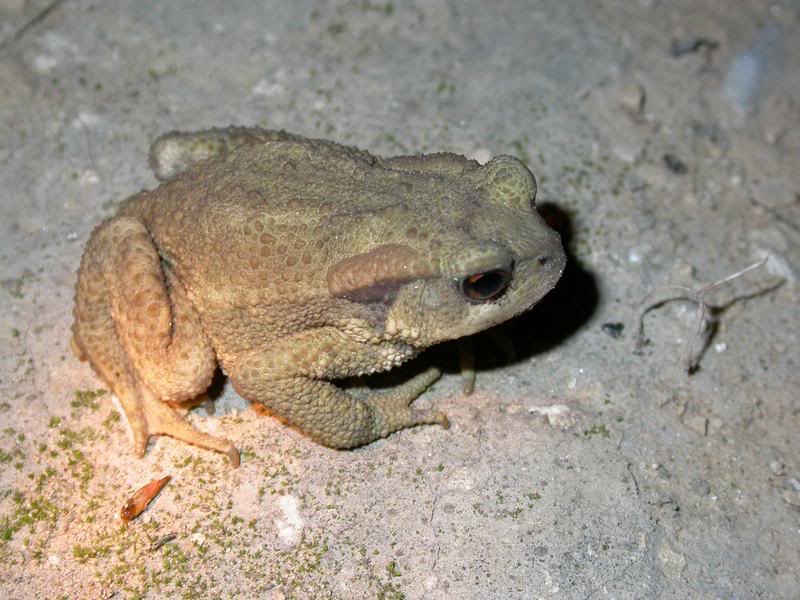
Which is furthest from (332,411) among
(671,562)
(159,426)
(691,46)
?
(691,46)

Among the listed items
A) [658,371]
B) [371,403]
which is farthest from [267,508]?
→ [658,371]

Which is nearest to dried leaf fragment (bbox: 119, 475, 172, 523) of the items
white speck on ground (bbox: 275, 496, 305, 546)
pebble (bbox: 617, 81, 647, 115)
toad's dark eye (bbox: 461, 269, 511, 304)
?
white speck on ground (bbox: 275, 496, 305, 546)

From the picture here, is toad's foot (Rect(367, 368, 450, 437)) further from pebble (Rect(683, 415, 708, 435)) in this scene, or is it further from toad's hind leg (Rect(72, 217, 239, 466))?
pebble (Rect(683, 415, 708, 435))

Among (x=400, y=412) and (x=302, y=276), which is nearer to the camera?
(x=302, y=276)


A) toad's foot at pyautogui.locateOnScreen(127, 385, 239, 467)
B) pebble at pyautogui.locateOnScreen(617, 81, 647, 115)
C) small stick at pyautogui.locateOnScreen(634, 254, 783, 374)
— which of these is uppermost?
toad's foot at pyautogui.locateOnScreen(127, 385, 239, 467)

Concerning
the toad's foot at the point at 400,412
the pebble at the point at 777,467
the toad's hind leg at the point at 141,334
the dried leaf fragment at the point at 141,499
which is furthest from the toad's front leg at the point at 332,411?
the pebble at the point at 777,467

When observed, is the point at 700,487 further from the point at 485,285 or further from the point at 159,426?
the point at 159,426

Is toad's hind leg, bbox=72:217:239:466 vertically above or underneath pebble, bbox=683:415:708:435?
above

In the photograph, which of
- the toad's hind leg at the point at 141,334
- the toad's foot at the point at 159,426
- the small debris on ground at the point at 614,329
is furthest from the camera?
the small debris on ground at the point at 614,329

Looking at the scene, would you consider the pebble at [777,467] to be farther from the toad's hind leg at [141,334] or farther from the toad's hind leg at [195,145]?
the toad's hind leg at [195,145]
